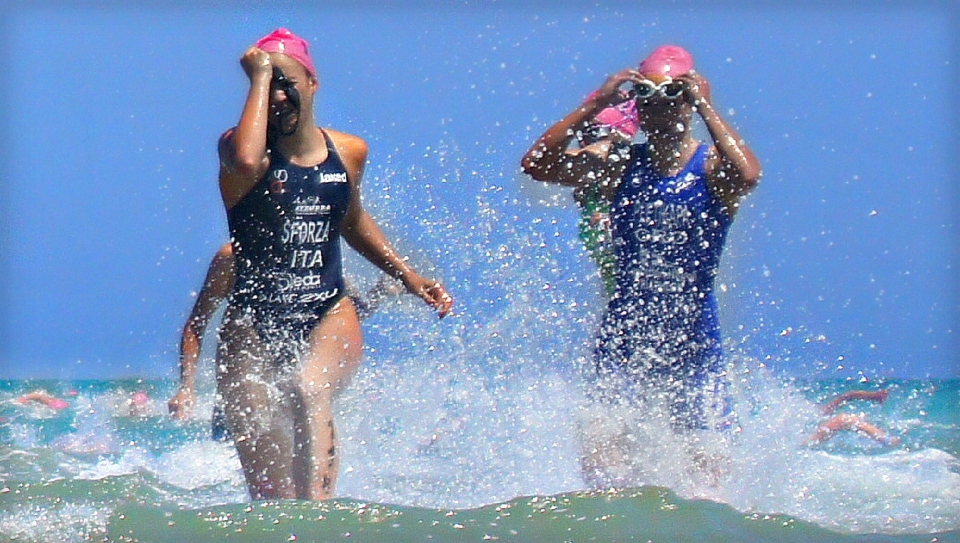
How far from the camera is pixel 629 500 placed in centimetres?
327

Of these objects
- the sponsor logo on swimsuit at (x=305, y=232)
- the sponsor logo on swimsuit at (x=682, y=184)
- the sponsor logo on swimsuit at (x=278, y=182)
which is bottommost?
the sponsor logo on swimsuit at (x=305, y=232)

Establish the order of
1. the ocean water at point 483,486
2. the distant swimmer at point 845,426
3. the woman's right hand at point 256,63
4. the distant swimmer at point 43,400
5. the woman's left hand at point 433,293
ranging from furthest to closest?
the distant swimmer at point 43,400, the distant swimmer at point 845,426, the woman's left hand at point 433,293, the woman's right hand at point 256,63, the ocean water at point 483,486

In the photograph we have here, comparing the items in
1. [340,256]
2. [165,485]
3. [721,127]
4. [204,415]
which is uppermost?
[721,127]

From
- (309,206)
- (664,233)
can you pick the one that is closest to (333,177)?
(309,206)

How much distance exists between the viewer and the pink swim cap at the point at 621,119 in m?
3.71

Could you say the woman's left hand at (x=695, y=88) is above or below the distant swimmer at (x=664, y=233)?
above

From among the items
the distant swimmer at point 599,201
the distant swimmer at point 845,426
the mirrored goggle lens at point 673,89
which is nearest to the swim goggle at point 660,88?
the mirrored goggle lens at point 673,89

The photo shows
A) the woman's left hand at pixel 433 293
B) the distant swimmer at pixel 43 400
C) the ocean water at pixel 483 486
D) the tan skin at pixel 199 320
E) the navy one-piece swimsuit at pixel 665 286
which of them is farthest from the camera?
the distant swimmer at pixel 43 400

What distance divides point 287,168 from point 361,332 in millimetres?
586

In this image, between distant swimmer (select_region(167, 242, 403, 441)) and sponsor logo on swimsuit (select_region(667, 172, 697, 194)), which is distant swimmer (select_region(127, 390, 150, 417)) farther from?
sponsor logo on swimsuit (select_region(667, 172, 697, 194))

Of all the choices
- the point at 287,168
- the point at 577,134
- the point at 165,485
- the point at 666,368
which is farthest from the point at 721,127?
the point at 165,485

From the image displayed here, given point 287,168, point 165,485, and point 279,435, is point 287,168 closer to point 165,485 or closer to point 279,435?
point 279,435

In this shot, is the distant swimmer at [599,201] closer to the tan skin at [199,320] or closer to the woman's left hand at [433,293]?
the woman's left hand at [433,293]

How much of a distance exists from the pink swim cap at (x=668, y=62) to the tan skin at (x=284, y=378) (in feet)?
3.12
